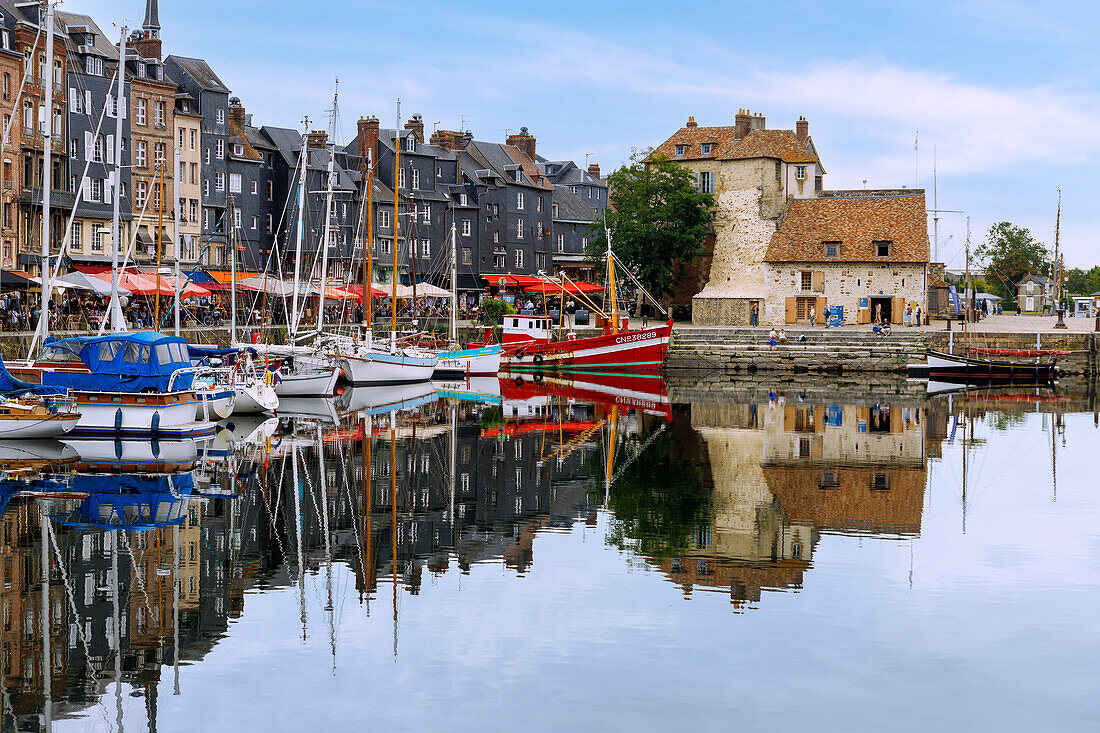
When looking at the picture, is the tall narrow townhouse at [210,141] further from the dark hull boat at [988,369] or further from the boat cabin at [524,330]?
the dark hull boat at [988,369]

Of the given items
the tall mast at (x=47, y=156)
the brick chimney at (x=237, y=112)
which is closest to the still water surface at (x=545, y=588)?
the tall mast at (x=47, y=156)

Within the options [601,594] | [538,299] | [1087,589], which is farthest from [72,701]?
[538,299]

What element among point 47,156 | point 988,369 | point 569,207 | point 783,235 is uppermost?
point 569,207

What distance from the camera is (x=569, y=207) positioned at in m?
104

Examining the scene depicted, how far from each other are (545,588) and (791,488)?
9.78 metres

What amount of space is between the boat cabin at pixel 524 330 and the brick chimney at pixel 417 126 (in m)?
26.6

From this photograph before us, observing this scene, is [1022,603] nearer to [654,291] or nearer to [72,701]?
[72,701]

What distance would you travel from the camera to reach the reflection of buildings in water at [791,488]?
58.6 feet

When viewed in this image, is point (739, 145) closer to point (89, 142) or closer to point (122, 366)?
point (89, 142)

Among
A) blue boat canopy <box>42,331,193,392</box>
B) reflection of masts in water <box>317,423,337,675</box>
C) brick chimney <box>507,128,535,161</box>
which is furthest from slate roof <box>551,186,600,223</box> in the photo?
reflection of masts in water <box>317,423,337,675</box>

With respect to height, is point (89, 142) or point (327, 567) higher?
point (89, 142)

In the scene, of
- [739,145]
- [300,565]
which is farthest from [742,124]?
[300,565]

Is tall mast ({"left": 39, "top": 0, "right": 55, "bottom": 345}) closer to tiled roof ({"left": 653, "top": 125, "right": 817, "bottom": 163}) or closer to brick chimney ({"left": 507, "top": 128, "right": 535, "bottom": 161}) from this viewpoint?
tiled roof ({"left": 653, "top": 125, "right": 817, "bottom": 163})

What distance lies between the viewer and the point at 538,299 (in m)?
85.1
